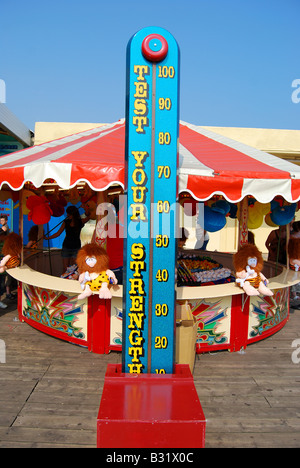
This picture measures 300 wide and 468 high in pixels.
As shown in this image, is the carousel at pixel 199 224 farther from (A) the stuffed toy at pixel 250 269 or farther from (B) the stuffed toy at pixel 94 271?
(B) the stuffed toy at pixel 94 271

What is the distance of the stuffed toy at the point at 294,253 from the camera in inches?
253

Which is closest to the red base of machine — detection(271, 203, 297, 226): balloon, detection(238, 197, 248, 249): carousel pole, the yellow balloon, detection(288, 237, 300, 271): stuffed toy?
detection(238, 197, 248, 249): carousel pole

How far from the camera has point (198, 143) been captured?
6539 millimetres

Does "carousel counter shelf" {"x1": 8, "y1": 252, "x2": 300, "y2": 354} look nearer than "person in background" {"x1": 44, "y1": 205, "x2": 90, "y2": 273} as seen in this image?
Yes

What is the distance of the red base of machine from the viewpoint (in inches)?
95.6

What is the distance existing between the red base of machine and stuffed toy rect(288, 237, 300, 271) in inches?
169

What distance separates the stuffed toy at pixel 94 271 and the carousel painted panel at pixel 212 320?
3.89ft

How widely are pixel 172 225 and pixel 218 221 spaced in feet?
8.57

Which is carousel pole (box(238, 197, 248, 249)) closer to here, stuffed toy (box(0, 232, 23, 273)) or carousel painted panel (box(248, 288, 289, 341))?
carousel painted panel (box(248, 288, 289, 341))

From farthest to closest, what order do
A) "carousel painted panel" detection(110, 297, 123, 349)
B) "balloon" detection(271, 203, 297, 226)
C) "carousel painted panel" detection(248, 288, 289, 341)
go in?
1. "balloon" detection(271, 203, 297, 226)
2. "carousel painted panel" detection(248, 288, 289, 341)
3. "carousel painted panel" detection(110, 297, 123, 349)

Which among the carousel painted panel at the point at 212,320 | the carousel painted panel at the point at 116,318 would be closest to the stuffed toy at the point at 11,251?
the carousel painted panel at the point at 116,318

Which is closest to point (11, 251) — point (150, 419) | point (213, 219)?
point (213, 219)
